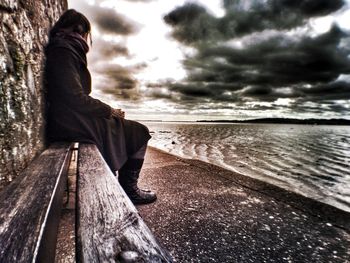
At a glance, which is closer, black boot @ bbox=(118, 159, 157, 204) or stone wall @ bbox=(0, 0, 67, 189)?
stone wall @ bbox=(0, 0, 67, 189)

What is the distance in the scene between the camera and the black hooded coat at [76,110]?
7.65 feet

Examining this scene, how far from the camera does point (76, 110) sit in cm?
247

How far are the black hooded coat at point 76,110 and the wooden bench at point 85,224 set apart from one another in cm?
111

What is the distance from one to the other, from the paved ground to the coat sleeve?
4.88 ft

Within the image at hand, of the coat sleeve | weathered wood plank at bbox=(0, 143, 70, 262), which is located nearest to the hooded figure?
the coat sleeve

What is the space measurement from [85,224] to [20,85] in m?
1.50

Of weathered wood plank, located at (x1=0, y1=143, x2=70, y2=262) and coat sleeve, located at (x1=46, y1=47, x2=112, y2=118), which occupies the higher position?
coat sleeve, located at (x1=46, y1=47, x2=112, y2=118)

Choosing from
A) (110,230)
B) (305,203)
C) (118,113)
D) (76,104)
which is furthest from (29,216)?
(305,203)

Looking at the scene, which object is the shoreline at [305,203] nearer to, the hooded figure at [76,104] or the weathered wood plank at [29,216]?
the hooded figure at [76,104]

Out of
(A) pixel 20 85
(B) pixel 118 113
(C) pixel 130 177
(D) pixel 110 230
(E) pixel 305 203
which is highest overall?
(A) pixel 20 85

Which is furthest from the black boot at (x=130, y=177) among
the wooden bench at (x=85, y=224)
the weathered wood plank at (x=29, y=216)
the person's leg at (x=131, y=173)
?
the wooden bench at (x=85, y=224)

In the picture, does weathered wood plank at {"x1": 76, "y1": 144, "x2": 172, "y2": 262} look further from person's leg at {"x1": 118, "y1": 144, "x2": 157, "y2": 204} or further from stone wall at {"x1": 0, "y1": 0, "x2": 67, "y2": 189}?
person's leg at {"x1": 118, "y1": 144, "x2": 157, "y2": 204}

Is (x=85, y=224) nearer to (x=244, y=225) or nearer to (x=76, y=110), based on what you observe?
(x=76, y=110)

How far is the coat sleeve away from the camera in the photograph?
2.31 metres
